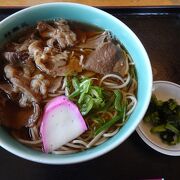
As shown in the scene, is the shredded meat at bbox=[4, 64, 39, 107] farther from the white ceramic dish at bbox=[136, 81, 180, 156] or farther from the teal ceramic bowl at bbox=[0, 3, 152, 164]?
the white ceramic dish at bbox=[136, 81, 180, 156]

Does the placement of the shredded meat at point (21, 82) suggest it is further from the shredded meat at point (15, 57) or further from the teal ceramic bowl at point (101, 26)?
the teal ceramic bowl at point (101, 26)

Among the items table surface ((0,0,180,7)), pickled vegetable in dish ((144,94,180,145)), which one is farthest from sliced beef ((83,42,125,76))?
table surface ((0,0,180,7))

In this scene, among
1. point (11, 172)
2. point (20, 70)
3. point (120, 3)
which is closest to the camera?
point (11, 172)

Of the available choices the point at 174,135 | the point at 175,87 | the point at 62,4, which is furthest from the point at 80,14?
the point at 174,135

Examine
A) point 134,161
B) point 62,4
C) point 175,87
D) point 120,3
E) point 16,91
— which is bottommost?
point 134,161

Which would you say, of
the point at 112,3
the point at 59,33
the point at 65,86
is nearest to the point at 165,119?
the point at 65,86

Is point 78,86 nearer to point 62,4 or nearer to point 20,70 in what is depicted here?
point 20,70

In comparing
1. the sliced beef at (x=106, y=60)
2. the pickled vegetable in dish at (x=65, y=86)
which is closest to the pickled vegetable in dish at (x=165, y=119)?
the pickled vegetable in dish at (x=65, y=86)
